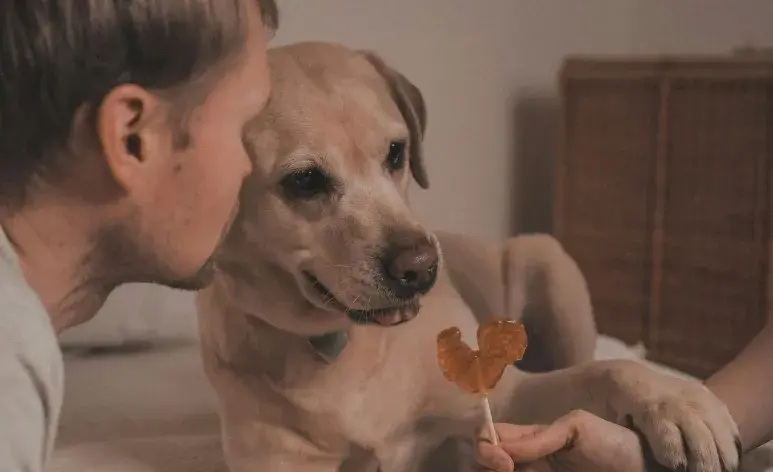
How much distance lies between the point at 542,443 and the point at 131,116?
374 mm

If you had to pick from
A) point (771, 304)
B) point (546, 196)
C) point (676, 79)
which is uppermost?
point (676, 79)

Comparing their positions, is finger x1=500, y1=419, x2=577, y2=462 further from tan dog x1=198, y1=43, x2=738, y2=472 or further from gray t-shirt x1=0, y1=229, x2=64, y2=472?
gray t-shirt x1=0, y1=229, x2=64, y2=472

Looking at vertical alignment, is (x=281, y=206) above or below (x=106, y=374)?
above

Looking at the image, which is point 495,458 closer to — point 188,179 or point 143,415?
point 188,179

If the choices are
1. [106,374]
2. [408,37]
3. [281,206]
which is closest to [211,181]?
[281,206]

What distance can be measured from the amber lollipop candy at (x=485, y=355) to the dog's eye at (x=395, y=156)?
0.58 ft

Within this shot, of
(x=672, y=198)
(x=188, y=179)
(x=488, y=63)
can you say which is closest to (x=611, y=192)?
(x=672, y=198)

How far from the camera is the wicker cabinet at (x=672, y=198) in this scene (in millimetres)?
1334

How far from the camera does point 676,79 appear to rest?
1.42 m

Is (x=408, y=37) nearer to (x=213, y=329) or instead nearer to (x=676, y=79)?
(x=676, y=79)

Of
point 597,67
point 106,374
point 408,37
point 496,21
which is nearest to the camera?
point 106,374

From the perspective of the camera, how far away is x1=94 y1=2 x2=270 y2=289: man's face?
0.55m

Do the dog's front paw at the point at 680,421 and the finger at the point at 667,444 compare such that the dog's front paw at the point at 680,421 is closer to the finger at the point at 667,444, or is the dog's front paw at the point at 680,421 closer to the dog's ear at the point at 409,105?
the finger at the point at 667,444

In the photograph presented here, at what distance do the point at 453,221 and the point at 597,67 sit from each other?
1.38 feet
